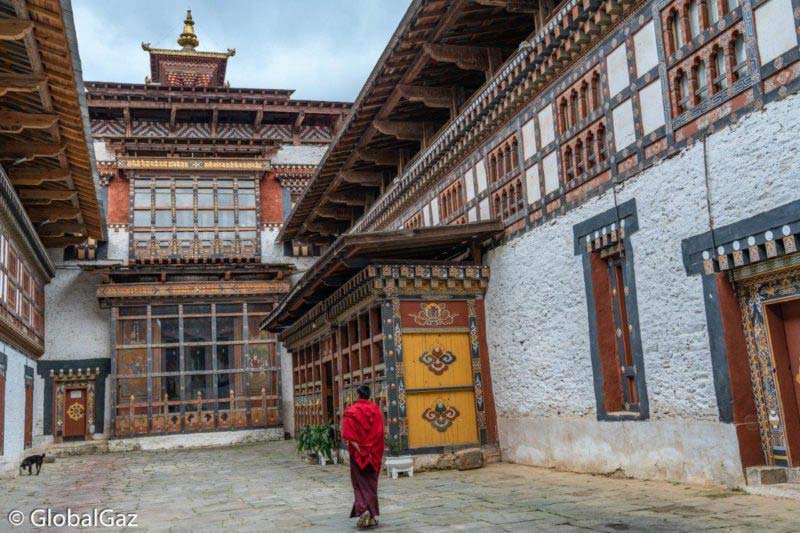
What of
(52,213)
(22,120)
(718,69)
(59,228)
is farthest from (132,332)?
(718,69)

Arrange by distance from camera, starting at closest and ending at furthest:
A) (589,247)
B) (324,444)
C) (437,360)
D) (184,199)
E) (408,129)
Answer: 1. (589,247)
2. (437,360)
3. (324,444)
4. (408,129)
5. (184,199)

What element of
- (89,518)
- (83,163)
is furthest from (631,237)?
(83,163)

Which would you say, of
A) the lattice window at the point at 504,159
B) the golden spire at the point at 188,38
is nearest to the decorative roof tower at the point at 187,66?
the golden spire at the point at 188,38

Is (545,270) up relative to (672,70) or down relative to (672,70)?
down

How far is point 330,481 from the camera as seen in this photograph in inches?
393

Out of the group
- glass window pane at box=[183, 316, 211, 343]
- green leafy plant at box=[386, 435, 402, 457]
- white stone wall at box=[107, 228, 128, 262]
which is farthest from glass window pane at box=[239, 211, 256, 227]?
green leafy plant at box=[386, 435, 402, 457]

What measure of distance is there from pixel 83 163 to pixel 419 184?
246 inches

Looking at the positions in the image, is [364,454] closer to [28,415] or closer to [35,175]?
[35,175]

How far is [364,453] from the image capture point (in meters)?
6.39

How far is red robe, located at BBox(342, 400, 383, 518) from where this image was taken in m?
6.27

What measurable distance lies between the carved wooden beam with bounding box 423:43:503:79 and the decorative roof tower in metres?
17.8

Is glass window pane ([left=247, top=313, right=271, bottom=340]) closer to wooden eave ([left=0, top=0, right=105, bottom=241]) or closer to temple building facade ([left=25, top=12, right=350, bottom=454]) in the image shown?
temple building facade ([left=25, top=12, right=350, bottom=454])

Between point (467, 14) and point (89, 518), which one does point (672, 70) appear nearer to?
point (467, 14)

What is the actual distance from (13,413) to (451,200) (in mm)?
10061
